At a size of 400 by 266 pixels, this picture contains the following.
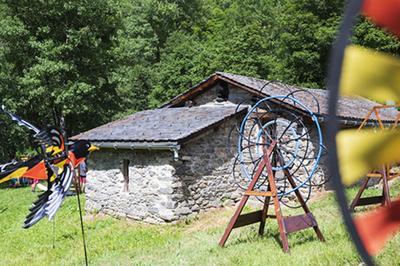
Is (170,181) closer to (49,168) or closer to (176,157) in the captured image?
(176,157)

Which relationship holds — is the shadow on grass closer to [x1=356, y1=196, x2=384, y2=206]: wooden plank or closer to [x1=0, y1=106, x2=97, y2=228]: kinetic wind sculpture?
[x1=356, y1=196, x2=384, y2=206]: wooden plank

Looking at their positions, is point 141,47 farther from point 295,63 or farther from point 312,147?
point 312,147

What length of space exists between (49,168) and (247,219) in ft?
10.8

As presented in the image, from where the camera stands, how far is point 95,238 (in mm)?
10852

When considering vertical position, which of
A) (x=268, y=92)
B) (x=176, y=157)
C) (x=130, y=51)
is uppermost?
(x=130, y=51)

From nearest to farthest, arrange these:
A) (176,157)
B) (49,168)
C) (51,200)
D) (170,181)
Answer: (51,200), (49,168), (176,157), (170,181)

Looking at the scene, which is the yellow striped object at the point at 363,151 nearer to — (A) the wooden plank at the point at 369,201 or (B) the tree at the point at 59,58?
(A) the wooden plank at the point at 369,201

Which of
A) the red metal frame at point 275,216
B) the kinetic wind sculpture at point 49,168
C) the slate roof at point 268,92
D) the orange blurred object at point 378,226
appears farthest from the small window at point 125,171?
the orange blurred object at point 378,226

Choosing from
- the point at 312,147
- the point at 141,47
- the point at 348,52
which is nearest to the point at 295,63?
the point at 141,47

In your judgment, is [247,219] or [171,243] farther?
[171,243]

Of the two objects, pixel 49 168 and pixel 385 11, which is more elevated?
pixel 385 11

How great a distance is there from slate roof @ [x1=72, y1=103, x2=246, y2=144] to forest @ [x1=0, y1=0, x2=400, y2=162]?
7228mm

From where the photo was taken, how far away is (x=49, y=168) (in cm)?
→ 641

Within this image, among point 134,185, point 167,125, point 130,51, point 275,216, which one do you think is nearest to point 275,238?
point 275,216
